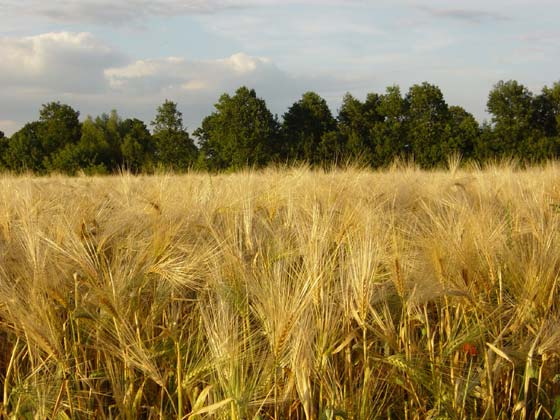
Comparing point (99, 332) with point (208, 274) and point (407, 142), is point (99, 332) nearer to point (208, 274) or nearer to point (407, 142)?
point (208, 274)

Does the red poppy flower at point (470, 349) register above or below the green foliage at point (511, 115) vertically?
below

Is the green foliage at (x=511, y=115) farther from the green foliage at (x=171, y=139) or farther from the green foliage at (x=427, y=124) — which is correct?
the green foliage at (x=171, y=139)

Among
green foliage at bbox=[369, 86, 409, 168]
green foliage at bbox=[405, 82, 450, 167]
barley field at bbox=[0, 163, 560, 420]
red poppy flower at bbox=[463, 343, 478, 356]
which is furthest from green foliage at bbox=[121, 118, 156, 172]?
red poppy flower at bbox=[463, 343, 478, 356]

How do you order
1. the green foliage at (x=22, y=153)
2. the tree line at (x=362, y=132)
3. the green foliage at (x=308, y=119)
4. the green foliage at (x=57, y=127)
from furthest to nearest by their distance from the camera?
the green foliage at (x=57, y=127) < the green foliage at (x=22, y=153) < the green foliage at (x=308, y=119) < the tree line at (x=362, y=132)

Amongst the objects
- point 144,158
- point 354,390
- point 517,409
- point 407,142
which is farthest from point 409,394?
point 144,158

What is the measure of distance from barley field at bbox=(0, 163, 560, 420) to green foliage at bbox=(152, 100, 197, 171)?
2206 centimetres

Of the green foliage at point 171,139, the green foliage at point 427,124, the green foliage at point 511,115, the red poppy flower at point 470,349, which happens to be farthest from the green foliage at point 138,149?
the red poppy flower at point 470,349

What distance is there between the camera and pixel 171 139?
2439cm

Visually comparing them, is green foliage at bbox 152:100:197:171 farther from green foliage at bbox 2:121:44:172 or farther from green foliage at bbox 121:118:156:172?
green foliage at bbox 2:121:44:172

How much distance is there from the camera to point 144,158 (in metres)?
29.4

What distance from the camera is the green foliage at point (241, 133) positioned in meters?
23.8

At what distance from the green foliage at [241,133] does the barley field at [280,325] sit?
2102cm

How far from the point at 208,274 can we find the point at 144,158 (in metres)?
28.4

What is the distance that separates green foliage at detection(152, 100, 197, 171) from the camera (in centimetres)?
2439
